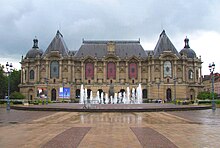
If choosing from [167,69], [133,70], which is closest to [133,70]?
[133,70]

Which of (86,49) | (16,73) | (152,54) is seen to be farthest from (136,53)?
(16,73)

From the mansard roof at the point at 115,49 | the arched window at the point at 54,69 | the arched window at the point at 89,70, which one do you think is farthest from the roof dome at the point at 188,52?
the arched window at the point at 54,69

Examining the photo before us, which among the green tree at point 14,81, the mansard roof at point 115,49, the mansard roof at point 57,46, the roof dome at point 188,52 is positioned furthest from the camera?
the green tree at point 14,81

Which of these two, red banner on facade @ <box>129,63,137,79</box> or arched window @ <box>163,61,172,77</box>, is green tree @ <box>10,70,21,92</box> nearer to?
red banner on facade @ <box>129,63,137,79</box>

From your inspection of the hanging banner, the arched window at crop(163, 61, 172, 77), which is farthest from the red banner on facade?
the hanging banner

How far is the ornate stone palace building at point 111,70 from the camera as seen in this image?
97312mm

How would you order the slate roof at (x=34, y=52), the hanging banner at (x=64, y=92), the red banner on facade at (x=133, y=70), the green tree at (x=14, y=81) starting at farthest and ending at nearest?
the green tree at (x=14, y=81), the slate roof at (x=34, y=52), the red banner on facade at (x=133, y=70), the hanging banner at (x=64, y=92)

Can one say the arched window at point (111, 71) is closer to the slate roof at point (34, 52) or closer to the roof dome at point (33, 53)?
the slate roof at point (34, 52)

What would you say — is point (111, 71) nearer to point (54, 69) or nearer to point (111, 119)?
point (54, 69)

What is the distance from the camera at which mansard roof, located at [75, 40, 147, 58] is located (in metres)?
103

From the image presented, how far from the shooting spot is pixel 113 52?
10250cm

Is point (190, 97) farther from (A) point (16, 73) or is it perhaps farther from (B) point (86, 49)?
A: (A) point (16, 73)

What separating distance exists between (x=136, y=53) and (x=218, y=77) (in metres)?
61.7

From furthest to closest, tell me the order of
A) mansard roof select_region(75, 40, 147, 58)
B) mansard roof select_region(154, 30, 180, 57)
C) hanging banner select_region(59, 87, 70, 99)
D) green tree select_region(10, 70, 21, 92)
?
green tree select_region(10, 70, 21, 92), mansard roof select_region(75, 40, 147, 58), mansard roof select_region(154, 30, 180, 57), hanging banner select_region(59, 87, 70, 99)
